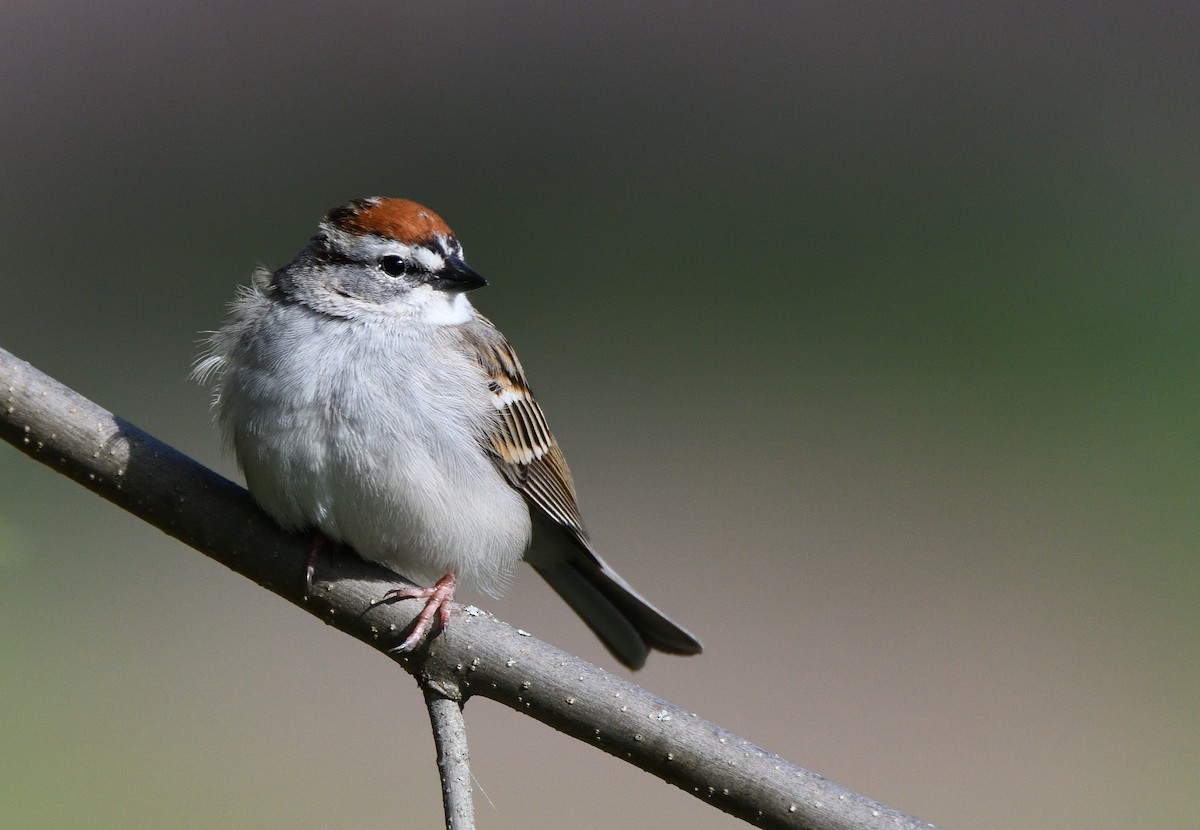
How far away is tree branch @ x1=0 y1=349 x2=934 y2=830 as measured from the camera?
4.29 ft

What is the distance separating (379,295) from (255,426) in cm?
30

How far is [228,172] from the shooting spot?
434cm

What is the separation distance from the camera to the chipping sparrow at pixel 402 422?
5.53ft

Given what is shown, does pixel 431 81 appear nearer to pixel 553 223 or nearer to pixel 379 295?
pixel 553 223

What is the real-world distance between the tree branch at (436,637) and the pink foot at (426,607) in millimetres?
12

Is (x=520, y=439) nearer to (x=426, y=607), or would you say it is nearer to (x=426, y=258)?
(x=426, y=258)

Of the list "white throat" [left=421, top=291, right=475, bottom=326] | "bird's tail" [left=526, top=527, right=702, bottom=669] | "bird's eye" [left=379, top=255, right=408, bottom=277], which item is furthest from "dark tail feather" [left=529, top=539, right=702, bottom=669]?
"bird's eye" [left=379, top=255, right=408, bottom=277]

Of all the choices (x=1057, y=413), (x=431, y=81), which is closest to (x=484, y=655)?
(x=1057, y=413)

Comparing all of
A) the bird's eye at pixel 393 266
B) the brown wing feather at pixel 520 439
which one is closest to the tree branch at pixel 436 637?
the brown wing feather at pixel 520 439

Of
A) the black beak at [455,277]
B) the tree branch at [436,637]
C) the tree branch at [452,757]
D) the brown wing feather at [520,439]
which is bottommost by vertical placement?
the tree branch at [452,757]

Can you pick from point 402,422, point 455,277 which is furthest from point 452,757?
point 455,277

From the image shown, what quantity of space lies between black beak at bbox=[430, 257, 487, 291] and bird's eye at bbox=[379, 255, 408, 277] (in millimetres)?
46

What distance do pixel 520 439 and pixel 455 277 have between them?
271 mm

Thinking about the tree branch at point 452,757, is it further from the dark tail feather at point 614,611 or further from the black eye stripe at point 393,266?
the black eye stripe at point 393,266
